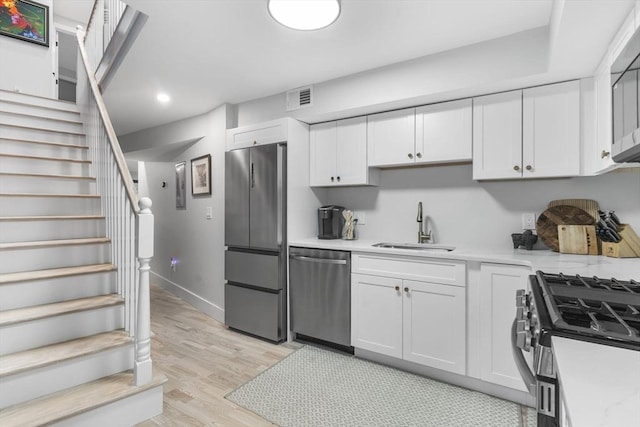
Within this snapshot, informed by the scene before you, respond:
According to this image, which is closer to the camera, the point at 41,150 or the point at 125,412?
the point at 125,412

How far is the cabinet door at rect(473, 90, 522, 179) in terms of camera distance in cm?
234

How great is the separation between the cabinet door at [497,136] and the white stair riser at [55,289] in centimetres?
280

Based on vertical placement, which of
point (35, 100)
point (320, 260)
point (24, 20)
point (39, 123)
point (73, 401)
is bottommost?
point (73, 401)

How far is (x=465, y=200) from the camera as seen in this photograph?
279cm

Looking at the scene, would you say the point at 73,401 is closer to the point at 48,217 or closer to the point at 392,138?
the point at 48,217

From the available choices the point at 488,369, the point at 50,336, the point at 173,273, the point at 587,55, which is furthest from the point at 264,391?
the point at 173,273

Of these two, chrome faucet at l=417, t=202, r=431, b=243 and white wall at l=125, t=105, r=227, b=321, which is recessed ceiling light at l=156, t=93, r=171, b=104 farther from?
chrome faucet at l=417, t=202, r=431, b=243

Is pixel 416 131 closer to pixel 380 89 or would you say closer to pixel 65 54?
pixel 380 89

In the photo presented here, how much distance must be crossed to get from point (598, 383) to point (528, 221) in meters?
2.24

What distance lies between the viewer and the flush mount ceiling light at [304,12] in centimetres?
167

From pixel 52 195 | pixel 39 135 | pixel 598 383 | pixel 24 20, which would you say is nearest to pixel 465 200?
pixel 598 383

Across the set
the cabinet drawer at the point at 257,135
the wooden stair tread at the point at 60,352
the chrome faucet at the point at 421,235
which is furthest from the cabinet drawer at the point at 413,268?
the wooden stair tread at the point at 60,352

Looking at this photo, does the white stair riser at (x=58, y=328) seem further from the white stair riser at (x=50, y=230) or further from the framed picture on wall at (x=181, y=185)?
the framed picture on wall at (x=181, y=185)

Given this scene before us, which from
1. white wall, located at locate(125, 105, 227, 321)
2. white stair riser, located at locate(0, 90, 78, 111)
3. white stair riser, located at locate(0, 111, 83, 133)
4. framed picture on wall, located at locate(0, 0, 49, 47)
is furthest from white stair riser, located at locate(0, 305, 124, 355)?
framed picture on wall, located at locate(0, 0, 49, 47)
